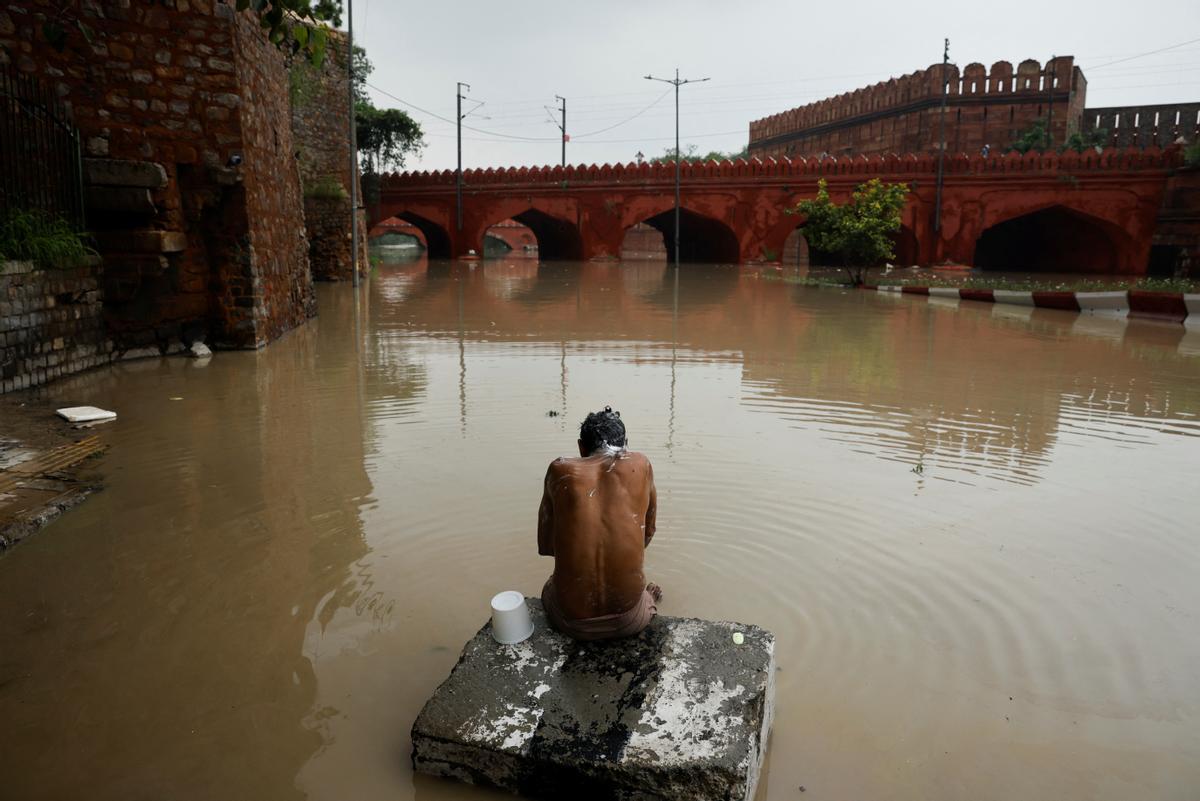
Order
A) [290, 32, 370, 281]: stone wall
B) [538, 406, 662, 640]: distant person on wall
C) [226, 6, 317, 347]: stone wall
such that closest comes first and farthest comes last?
[538, 406, 662, 640]: distant person on wall → [226, 6, 317, 347]: stone wall → [290, 32, 370, 281]: stone wall

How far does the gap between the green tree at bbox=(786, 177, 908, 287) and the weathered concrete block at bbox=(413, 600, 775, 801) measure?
18.0 m

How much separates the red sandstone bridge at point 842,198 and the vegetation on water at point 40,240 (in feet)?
79.2

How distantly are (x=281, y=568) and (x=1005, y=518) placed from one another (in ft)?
10.4

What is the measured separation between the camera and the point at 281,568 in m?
3.31

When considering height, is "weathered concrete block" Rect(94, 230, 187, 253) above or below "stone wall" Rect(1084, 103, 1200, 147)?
below

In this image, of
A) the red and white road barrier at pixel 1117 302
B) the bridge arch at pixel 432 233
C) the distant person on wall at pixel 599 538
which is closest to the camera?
the distant person on wall at pixel 599 538

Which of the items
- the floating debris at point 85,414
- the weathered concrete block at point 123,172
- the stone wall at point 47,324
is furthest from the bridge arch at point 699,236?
the floating debris at point 85,414

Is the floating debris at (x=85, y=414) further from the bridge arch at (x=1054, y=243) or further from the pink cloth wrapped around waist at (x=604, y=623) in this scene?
the bridge arch at (x=1054, y=243)

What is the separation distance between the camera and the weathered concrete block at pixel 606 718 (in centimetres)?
200

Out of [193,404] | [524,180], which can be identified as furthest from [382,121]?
[193,404]

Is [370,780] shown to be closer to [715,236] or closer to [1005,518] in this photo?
[1005,518]

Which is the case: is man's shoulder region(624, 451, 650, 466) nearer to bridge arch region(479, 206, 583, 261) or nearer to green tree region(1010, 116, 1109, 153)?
bridge arch region(479, 206, 583, 261)

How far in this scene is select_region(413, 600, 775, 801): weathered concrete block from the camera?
1995 millimetres

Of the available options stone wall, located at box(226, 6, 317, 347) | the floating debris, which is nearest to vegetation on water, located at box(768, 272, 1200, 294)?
stone wall, located at box(226, 6, 317, 347)
